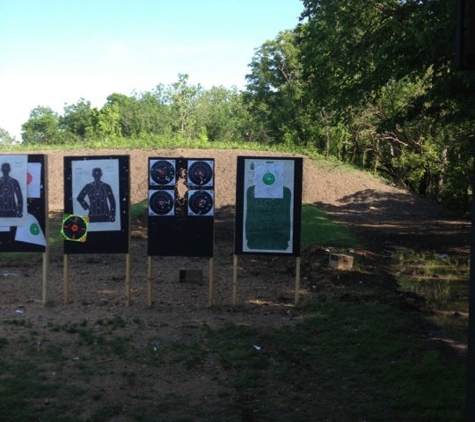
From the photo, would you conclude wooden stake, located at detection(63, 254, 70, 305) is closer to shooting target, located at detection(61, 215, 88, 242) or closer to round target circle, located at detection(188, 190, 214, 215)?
shooting target, located at detection(61, 215, 88, 242)

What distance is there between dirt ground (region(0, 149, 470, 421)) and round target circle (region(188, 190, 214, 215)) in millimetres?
1564

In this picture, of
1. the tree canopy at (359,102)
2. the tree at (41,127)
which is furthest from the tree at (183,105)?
the tree at (41,127)

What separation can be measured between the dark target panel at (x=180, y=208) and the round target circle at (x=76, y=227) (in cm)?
107

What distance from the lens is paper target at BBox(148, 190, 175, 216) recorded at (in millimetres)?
9445

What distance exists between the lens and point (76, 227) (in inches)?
375

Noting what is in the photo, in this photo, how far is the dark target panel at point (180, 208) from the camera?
945cm

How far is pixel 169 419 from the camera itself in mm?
5016

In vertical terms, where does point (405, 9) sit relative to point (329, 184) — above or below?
above

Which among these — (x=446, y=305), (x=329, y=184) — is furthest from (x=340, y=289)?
(x=329, y=184)

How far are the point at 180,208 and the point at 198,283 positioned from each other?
2628 mm

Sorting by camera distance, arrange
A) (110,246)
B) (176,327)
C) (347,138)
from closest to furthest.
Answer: (176,327) < (110,246) < (347,138)

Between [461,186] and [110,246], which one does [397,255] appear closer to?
[110,246]

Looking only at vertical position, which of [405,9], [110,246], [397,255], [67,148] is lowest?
[397,255]

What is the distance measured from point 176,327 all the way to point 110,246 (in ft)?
6.89
